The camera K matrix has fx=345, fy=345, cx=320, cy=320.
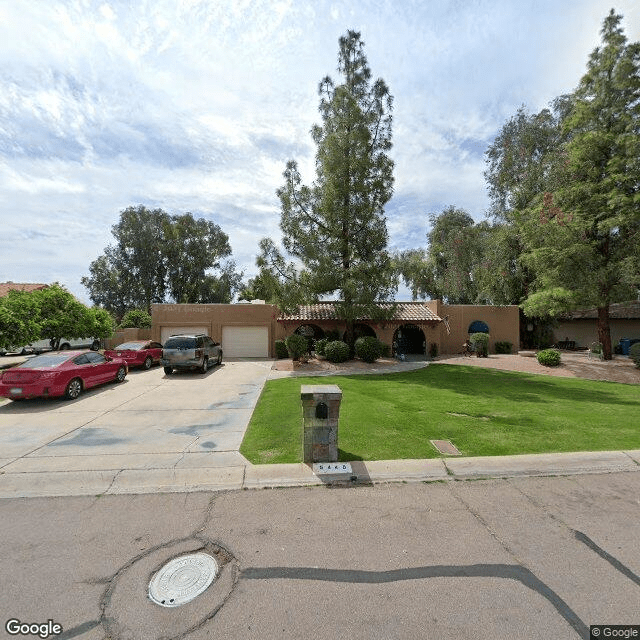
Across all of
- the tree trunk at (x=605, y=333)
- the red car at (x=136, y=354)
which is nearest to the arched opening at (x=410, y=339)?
the tree trunk at (x=605, y=333)

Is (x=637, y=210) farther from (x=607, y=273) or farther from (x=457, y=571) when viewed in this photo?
(x=457, y=571)

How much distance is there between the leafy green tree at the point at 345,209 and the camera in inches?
688

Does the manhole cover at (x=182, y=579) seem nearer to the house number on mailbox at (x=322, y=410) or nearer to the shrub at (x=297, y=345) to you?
the house number on mailbox at (x=322, y=410)

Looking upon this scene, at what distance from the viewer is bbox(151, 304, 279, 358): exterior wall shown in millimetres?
21828

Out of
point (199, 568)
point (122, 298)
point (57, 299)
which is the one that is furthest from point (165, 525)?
point (122, 298)

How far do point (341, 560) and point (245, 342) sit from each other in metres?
19.7

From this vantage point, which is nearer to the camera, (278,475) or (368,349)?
(278,475)

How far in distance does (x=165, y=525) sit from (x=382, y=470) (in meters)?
2.91

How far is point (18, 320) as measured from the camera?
14570mm

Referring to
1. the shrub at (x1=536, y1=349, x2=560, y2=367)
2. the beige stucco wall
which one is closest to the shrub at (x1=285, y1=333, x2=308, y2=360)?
the beige stucco wall

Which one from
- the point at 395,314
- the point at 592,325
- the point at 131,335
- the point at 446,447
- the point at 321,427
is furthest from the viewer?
the point at 592,325

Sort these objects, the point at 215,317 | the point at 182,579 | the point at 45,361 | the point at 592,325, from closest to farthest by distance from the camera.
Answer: the point at 182,579
the point at 45,361
the point at 215,317
the point at 592,325

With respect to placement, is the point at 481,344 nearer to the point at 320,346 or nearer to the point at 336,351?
the point at 336,351

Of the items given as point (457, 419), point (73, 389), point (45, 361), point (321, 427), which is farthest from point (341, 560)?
point (45, 361)
